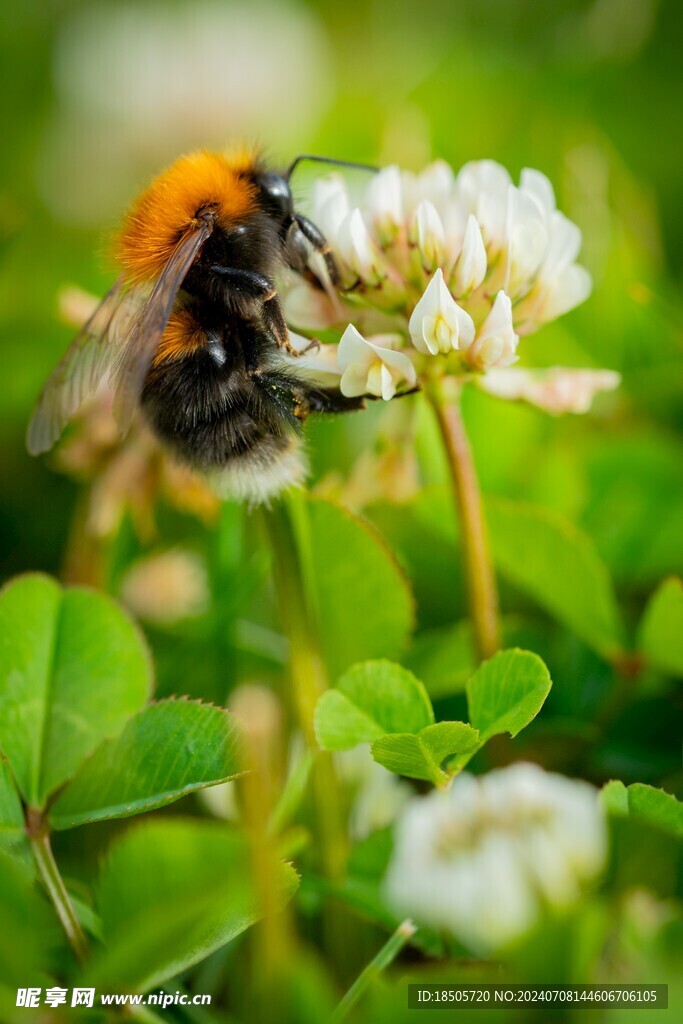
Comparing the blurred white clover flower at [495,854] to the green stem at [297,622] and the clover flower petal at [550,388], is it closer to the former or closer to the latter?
the green stem at [297,622]

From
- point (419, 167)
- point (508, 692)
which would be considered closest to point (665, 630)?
point (508, 692)

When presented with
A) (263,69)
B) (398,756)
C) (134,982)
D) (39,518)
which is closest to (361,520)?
(398,756)

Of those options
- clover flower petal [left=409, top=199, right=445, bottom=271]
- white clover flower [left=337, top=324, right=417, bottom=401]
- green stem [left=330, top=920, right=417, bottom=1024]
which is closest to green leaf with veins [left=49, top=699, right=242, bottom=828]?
green stem [left=330, top=920, right=417, bottom=1024]

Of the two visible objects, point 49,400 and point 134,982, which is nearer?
point 134,982

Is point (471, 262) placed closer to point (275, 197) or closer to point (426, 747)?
point (275, 197)

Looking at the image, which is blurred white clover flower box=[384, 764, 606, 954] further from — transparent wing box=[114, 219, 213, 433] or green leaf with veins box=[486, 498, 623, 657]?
transparent wing box=[114, 219, 213, 433]

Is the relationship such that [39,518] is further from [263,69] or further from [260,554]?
[263,69]

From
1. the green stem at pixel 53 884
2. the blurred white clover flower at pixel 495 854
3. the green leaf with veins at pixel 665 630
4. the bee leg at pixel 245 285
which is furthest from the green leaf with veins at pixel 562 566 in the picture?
the green stem at pixel 53 884
